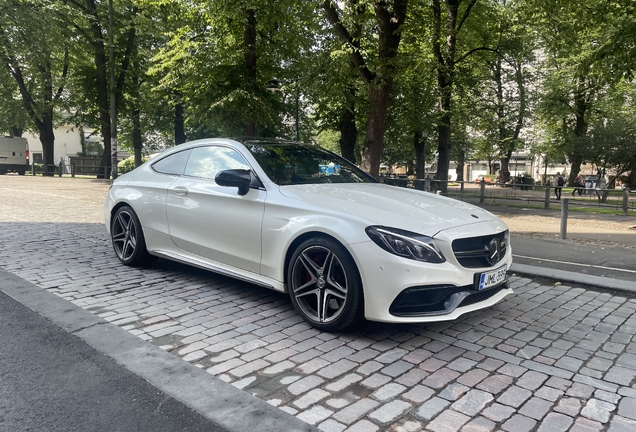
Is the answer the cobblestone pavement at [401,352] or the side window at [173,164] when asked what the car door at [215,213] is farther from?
the cobblestone pavement at [401,352]

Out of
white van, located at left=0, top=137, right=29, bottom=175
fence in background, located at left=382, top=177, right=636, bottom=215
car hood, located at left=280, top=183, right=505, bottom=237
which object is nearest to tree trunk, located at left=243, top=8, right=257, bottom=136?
fence in background, located at left=382, top=177, right=636, bottom=215

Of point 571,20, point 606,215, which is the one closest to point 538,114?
point 571,20

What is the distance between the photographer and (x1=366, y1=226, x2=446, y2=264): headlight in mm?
3592

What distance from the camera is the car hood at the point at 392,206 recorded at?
3760mm

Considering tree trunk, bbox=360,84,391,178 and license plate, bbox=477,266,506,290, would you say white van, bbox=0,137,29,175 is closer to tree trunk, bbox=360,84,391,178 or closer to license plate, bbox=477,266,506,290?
tree trunk, bbox=360,84,391,178

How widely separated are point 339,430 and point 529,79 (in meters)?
37.4

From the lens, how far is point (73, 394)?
2.93m

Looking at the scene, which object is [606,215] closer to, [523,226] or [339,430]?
[523,226]

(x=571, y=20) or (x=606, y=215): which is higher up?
(x=571, y=20)

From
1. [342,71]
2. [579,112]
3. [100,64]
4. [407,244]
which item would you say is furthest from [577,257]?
[579,112]

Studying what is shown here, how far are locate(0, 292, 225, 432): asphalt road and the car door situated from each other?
1480mm

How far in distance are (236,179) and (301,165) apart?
78 centimetres

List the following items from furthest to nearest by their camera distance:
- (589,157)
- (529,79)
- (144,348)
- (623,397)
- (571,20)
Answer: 1. (529,79)
2. (589,157)
3. (571,20)
4. (144,348)
5. (623,397)

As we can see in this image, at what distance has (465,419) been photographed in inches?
106
